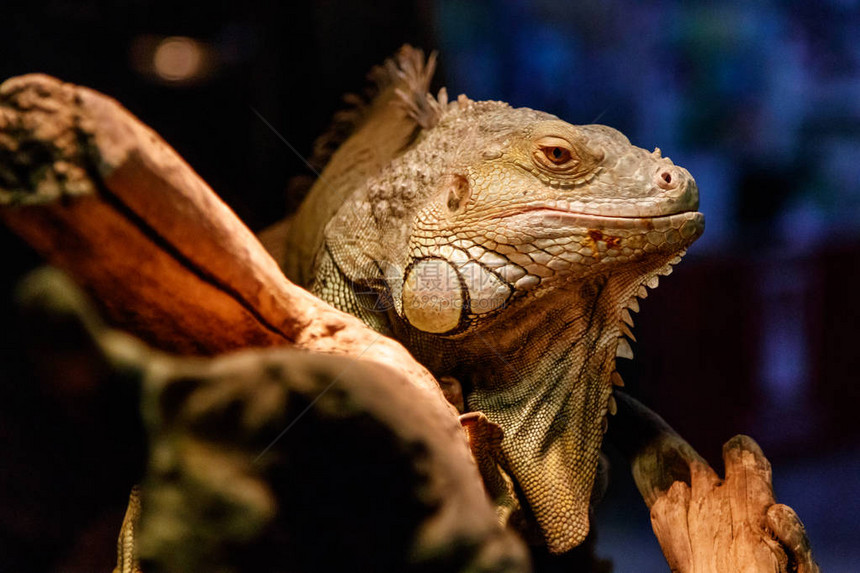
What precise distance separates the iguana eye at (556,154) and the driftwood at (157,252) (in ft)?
2.01

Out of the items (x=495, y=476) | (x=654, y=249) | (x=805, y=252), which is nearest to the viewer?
(x=654, y=249)

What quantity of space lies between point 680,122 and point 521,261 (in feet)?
3.30

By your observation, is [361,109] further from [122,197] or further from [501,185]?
[122,197]

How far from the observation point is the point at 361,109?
7.83ft

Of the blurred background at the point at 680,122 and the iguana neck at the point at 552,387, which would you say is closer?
the iguana neck at the point at 552,387

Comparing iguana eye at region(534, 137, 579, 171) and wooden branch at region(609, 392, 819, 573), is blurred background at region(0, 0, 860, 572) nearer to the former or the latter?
wooden branch at region(609, 392, 819, 573)

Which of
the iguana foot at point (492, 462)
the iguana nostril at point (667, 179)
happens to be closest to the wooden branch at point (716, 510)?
the iguana foot at point (492, 462)

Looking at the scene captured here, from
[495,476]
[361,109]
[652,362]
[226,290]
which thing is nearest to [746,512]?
[495,476]

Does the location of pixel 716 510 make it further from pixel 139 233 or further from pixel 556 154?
pixel 139 233

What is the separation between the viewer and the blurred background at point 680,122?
6.81 ft

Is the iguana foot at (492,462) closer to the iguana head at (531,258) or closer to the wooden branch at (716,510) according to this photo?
the iguana head at (531,258)

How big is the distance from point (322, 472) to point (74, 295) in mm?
397

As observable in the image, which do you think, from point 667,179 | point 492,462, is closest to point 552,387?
point 492,462

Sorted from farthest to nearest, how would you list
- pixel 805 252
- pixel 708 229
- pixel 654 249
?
1. pixel 805 252
2. pixel 708 229
3. pixel 654 249
